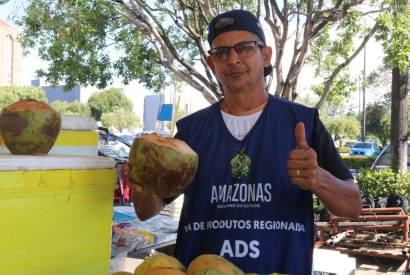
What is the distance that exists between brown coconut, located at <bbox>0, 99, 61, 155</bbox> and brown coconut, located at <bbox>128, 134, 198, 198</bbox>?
26 cm

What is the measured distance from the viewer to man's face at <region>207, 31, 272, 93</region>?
6.12 feet

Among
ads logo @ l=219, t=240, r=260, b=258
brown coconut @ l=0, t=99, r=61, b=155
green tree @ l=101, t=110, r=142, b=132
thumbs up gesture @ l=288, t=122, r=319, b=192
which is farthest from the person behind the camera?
green tree @ l=101, t=110, r=142, b=132

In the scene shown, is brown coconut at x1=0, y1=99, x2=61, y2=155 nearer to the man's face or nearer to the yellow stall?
the yellow stall

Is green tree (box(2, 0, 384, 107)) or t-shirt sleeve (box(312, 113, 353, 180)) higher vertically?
green tree (box(2, 0, 384, 107))

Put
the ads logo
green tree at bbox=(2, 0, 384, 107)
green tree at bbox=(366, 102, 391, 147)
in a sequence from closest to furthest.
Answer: the ads logo
green tree at bbox=(2, 0, 384, 107)
green tree at bbox=(366, 102, 391, 147)

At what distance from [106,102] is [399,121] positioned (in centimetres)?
5520

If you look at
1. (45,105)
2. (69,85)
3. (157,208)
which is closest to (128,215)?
(157,208)

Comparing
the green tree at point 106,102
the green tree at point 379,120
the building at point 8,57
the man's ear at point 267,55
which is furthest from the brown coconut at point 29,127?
the building at point 8,57

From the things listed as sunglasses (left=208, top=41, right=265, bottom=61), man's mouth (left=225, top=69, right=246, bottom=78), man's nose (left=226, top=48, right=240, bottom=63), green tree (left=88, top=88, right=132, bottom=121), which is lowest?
man's mouth (left=225, top=69, right=246, bottom=78)

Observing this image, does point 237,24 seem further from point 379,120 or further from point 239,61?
point 379,120

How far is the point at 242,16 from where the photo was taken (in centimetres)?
191

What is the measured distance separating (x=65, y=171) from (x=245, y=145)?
836mm

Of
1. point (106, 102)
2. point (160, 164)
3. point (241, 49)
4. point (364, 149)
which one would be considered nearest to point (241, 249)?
point (160, 164)

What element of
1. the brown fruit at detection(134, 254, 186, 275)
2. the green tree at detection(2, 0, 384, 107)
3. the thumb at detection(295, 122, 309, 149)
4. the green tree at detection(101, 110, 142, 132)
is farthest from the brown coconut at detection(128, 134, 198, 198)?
the green tree at detection(101, 110, 142, 132)
